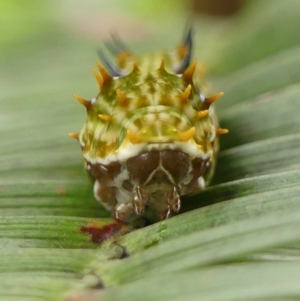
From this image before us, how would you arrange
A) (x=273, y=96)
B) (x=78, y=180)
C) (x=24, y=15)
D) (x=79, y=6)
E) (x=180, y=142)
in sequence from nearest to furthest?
(x=180, y=142)
(x=78, y=180)
(x=273, y=96)
(x=24, y=15)
(x=79, y=6)

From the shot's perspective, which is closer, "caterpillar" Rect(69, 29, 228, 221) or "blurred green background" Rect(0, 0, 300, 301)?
"blurred green background" Rect(0, 0, 300, 301)

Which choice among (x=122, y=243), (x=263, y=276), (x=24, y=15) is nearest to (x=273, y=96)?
(x=122, y=243)

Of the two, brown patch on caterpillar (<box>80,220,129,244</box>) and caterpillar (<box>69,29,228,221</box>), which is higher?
caterpillar (<box>69,29,228,221</box>)

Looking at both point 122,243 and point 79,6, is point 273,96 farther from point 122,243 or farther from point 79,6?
point 79,6

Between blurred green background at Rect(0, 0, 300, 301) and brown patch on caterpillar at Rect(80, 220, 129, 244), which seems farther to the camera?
brown patch on caterpillar at Rect(80, 220, 129, 244)
